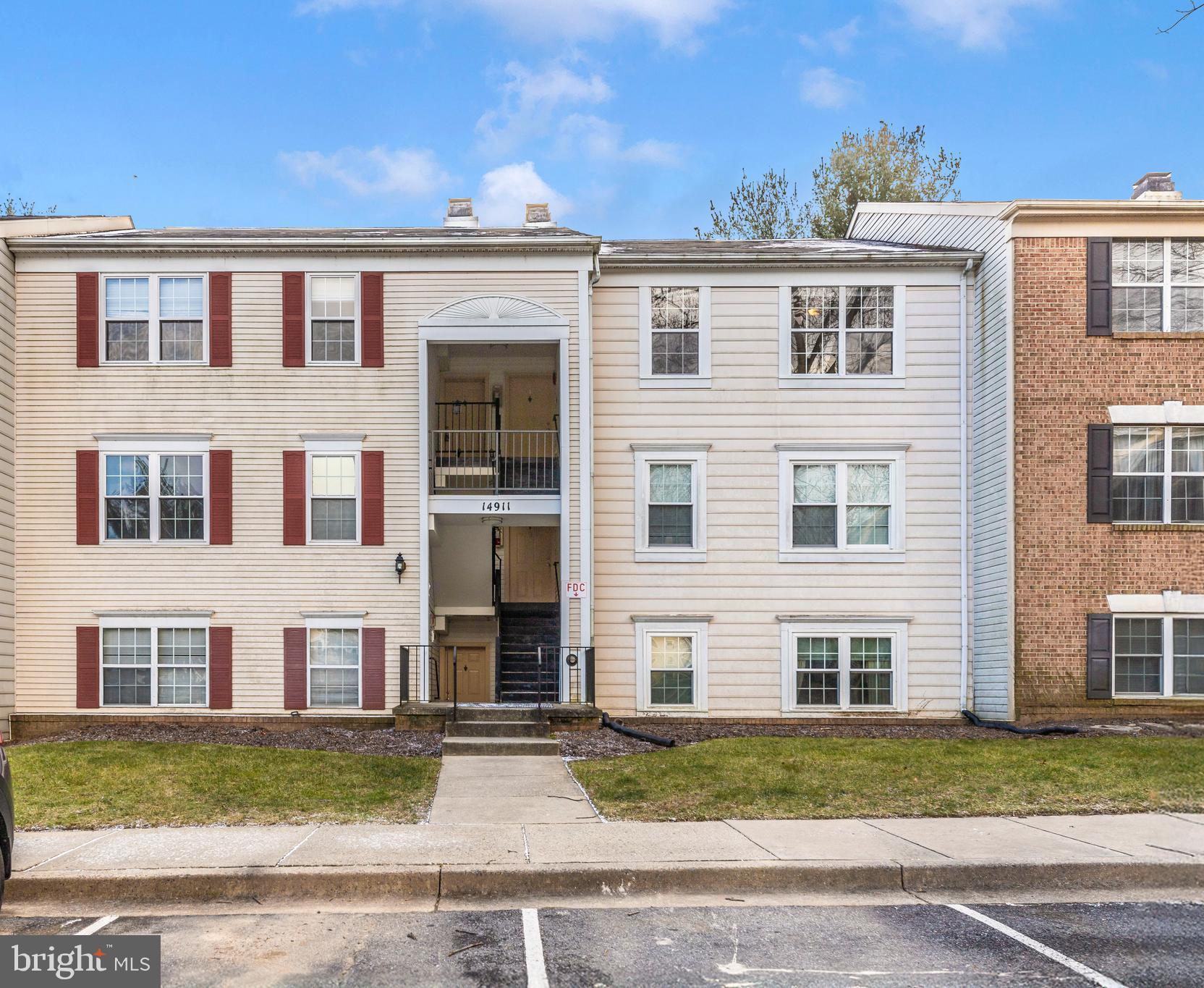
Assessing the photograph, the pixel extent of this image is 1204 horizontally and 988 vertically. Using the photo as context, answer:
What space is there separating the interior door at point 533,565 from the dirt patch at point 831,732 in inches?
170

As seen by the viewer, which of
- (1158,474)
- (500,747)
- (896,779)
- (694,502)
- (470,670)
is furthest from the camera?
(470,670)

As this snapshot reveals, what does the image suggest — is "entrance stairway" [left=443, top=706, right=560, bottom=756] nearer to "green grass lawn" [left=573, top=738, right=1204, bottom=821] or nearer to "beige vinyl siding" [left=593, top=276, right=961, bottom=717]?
"green grass lawn" [left=573, top=738, right=1204, bottom=821]

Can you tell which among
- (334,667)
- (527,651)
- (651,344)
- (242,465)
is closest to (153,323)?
(242,465)

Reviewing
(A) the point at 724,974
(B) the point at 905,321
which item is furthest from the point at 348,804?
(B) the point at 905,321

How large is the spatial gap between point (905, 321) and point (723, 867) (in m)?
12.6

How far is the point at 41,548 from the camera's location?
57.0 ft

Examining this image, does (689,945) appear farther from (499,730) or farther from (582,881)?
(499,730)

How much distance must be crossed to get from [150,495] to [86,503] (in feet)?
3.24

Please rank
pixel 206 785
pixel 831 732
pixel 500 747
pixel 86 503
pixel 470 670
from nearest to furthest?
pixel 206 785, pixel 500 747, pixel 831 732, pixel 86 503, pixel 470 670

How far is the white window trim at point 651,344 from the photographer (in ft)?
59.4

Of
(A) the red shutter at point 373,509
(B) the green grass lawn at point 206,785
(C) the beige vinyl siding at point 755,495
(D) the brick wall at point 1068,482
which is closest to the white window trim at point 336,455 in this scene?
(A) the red shutter at point 373,509

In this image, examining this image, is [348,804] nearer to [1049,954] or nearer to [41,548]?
[1049,954]

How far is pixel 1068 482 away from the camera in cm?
1695

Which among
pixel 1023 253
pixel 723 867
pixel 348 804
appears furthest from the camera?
pixel 1023 253
